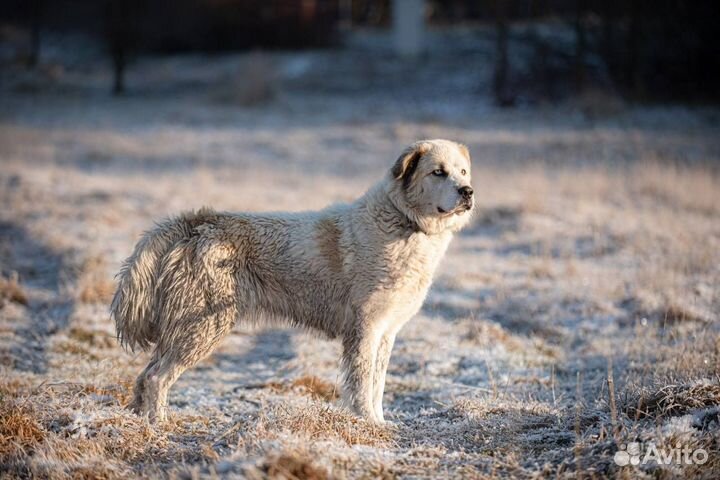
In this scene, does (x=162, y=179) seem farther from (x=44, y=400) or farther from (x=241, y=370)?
(x=44, y=400)

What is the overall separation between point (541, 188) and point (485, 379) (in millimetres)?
8465

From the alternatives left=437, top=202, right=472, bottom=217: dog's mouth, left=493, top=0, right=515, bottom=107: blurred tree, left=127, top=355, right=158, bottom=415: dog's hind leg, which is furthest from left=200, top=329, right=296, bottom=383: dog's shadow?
left=493, top=0, right=515, bottom=107: blurred tree

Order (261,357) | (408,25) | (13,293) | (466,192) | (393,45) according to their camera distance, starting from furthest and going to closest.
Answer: (393,45), (408,25), (13,293), (261,357), (466,192)

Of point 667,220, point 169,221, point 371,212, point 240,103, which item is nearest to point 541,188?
point 667,220

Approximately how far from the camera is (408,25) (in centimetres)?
3619

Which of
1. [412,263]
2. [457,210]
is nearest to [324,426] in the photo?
[412,263]

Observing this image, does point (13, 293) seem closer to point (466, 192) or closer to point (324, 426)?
point (324, 426)

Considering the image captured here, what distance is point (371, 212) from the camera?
5.39 m

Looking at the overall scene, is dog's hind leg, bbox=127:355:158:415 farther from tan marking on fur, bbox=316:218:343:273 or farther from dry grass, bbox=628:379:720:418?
dry grass, bbox=628:379:720:418

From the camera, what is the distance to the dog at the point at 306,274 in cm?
496

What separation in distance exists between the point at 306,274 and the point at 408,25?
109 feet

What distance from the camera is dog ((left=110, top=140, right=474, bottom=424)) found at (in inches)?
195

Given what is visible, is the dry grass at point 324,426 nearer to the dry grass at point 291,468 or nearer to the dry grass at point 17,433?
the dry grass at point 291,468

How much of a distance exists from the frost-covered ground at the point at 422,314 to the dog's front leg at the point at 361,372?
10.0 inches
